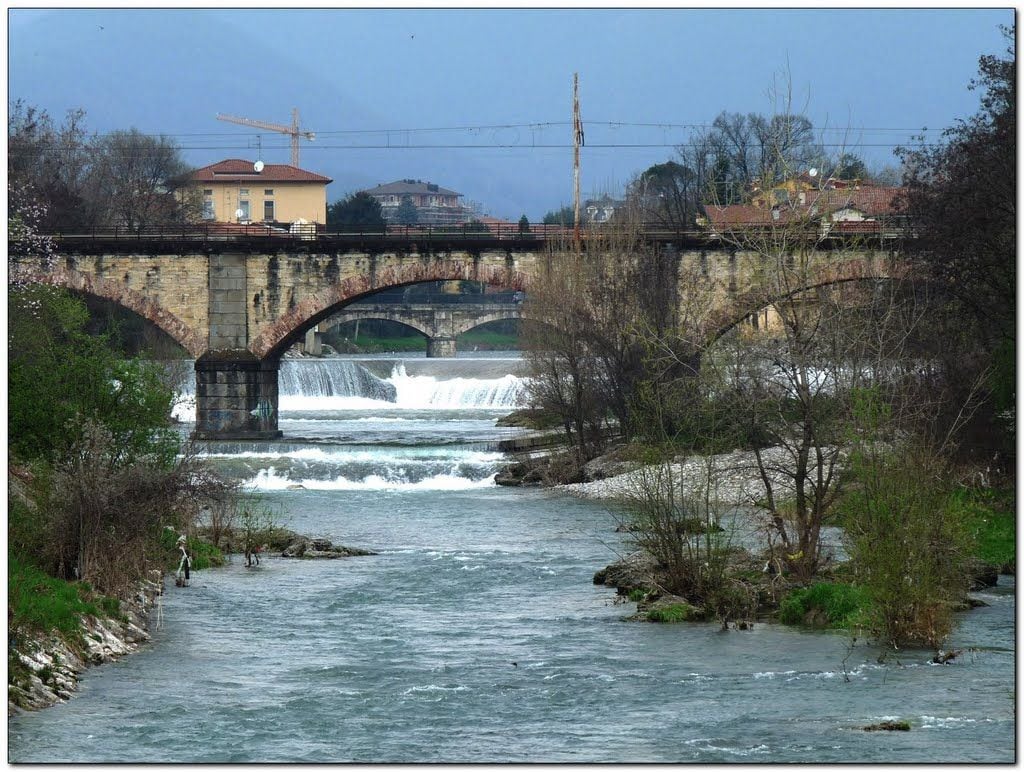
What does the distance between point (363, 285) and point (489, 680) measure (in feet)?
105

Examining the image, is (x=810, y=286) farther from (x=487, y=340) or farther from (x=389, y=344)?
(x=487, y=340)

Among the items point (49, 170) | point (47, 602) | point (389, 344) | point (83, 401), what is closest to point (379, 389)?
point (49, 170)

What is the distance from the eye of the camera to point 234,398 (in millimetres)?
48031

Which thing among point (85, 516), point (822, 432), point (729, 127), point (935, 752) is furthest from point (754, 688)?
point (729, 127)

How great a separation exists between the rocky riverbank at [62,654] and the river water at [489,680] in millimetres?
220

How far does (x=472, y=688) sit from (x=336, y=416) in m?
43.3

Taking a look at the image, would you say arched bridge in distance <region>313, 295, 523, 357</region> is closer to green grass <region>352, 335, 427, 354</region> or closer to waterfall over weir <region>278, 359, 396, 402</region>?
green grass <region>352, 335, 427, 354</region>

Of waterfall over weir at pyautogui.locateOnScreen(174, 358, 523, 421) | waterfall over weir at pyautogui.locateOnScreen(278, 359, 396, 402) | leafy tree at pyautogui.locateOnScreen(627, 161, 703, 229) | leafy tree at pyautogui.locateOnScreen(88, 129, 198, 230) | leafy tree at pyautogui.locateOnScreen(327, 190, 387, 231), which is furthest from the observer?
leafy tree at pyautogui.locateOnScreen(327, 190, 387, 231)

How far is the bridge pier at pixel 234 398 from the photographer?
47.6m

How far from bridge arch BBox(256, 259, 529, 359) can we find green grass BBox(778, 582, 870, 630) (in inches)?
1077

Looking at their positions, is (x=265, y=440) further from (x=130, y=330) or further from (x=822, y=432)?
(x=822, y=432)

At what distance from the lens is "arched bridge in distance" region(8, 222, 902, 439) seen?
156 ft

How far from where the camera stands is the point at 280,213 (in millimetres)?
100875

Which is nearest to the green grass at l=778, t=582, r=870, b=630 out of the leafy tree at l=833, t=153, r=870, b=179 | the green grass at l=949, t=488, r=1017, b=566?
the green grass at l=949, t=488, r=1017, b=566
